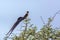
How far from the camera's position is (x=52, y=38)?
1876mm

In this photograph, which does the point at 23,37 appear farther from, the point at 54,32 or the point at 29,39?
the point at 54,32

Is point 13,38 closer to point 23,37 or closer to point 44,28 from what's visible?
point 23,37

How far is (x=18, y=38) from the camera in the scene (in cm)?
186

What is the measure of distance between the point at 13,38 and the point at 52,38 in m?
0.29

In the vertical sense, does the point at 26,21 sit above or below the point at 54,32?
above

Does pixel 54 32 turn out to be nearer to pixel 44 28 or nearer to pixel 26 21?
pixel 44 28

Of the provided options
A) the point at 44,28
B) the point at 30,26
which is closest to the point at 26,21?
the point at 30,26

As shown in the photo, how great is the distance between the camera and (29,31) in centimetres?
186

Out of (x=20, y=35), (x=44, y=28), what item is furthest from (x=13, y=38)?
(x=44, y=28)

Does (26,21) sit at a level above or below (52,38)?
above

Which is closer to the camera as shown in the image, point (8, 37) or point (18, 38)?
point (18, 38)

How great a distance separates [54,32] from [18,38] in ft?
0.88

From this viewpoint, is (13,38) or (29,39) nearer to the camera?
(29,39)

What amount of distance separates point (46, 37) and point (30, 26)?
0.18 meters
